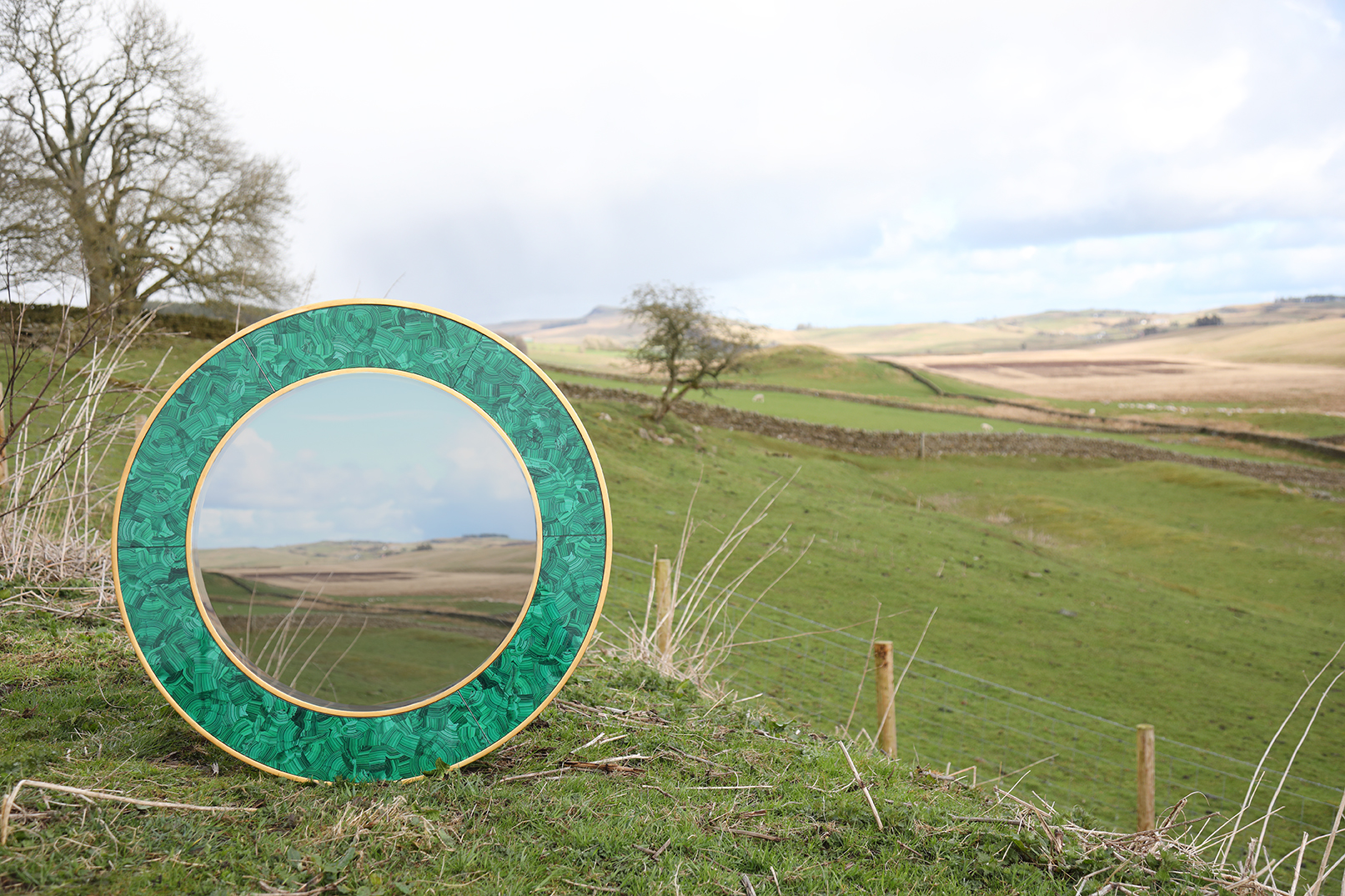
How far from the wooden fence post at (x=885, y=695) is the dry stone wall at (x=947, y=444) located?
1020 inches

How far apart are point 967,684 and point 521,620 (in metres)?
8.67

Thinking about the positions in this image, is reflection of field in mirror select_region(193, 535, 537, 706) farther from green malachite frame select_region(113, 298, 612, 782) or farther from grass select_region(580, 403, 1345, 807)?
grass select_region(580, 403, 1345, 807)

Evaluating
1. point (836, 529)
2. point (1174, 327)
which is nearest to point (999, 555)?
point (836, 529)

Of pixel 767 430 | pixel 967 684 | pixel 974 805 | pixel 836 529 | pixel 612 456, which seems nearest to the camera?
pixel 974 805

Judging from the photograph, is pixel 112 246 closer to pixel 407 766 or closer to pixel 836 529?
pixel 836 529

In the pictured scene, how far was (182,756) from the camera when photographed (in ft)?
10.1

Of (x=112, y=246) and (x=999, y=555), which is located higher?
(x=112, y=246)

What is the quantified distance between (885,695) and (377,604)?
373cm

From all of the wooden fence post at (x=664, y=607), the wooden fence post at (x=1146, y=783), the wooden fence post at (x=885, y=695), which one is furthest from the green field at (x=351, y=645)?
the wooden fence post at (x=1146, y=783)

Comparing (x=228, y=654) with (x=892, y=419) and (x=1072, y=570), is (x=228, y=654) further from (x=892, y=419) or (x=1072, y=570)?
(x=892, y=419)

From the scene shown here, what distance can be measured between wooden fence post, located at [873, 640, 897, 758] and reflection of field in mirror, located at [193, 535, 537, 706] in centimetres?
324

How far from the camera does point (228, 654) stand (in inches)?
115

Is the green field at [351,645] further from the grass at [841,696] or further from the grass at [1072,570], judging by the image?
the grass at [1072,570]

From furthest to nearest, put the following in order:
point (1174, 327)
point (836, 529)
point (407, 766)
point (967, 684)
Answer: point (1174, 327) → point (836, 529) → point (967, 684) → point (407, 766)
